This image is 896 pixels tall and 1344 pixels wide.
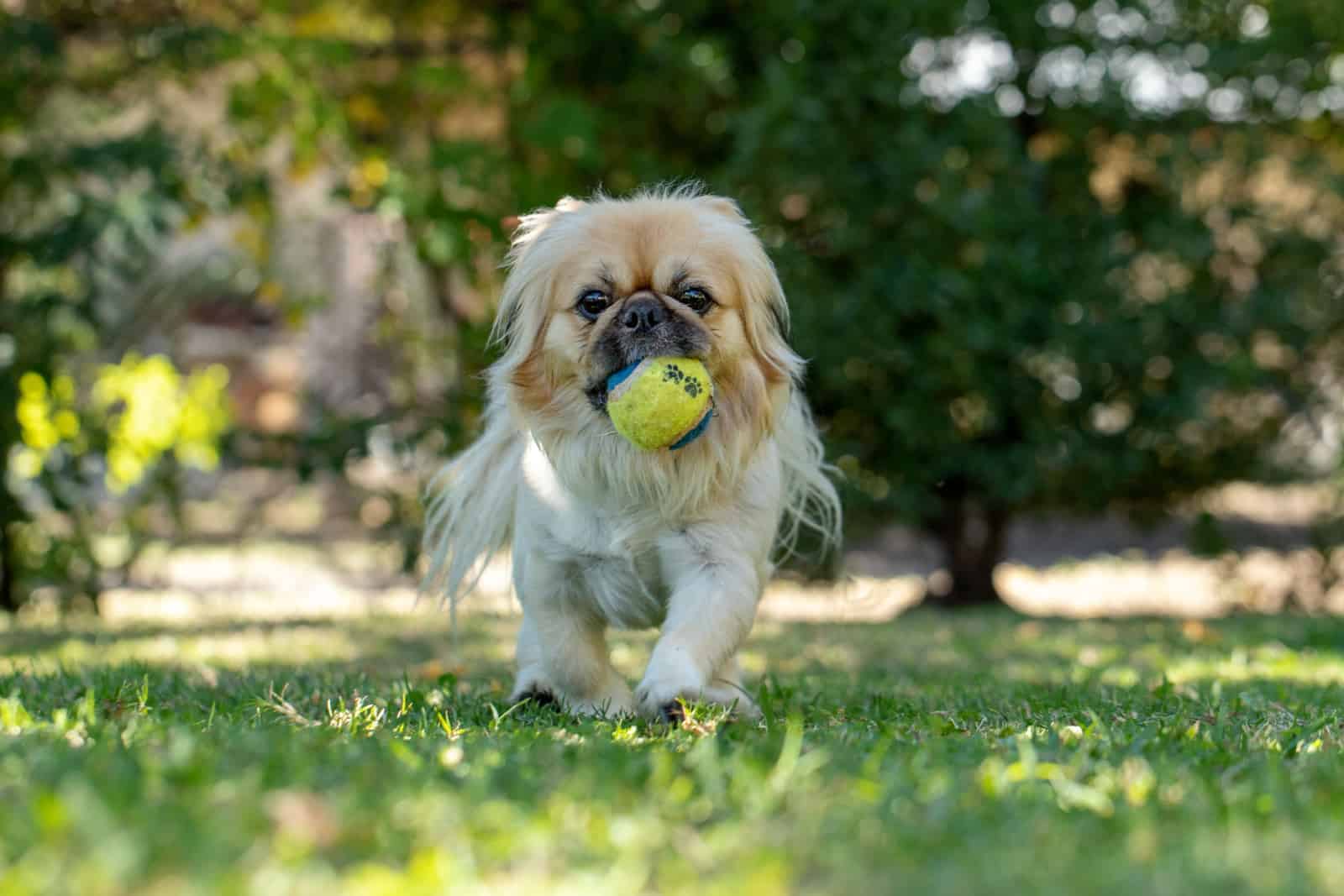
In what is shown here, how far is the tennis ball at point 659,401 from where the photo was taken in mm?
3686

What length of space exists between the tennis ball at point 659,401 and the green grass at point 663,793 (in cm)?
73

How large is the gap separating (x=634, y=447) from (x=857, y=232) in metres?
5.25

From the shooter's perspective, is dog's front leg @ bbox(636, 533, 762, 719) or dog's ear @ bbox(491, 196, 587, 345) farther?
dog's ear @ bbox(491, 196, 587, 345)

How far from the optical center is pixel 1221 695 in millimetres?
4395

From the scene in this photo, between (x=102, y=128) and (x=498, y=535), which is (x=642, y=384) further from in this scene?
(x=102, y=128)

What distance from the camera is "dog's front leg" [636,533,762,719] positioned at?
346 centimetres

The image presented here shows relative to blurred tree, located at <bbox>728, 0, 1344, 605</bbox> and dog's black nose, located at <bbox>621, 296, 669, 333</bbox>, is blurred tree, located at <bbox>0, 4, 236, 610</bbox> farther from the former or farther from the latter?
dog's black nose, located at <bbox>621, 296, 669, 333</bbox>

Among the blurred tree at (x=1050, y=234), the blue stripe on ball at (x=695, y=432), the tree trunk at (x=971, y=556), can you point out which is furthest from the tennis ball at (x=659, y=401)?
the tree trunk at (x=971, y=556)

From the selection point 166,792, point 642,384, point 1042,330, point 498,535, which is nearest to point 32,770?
point 166,792

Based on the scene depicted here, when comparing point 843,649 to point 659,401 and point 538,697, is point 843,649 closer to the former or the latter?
point 538,697

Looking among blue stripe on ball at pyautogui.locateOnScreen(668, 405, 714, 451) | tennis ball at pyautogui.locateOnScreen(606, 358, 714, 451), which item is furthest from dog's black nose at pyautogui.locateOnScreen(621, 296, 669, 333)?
blue stripe on ball at pyautogui.locateOnScreen(668, 405, 714, 451)

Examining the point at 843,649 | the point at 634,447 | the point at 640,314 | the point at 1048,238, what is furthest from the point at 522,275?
the point at 1048,238

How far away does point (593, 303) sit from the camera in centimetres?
397

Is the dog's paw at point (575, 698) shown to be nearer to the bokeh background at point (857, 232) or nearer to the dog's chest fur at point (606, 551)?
the dog's chest fur at point (606, 551)
